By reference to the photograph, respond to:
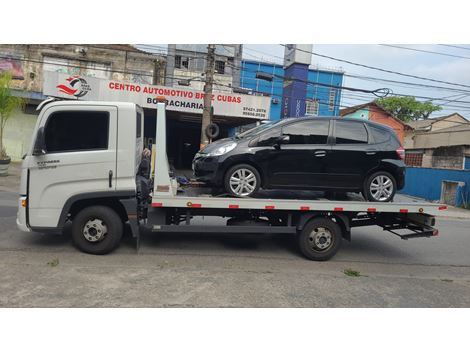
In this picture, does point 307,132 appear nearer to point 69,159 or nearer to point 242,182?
point 242,182

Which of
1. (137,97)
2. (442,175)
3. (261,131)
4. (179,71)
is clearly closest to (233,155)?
(261,131)

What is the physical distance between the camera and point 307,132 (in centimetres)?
600

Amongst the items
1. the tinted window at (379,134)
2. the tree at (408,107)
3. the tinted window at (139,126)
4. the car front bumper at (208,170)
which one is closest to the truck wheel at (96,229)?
the tinted window at (139,126)

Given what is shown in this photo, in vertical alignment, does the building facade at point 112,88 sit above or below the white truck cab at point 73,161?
above

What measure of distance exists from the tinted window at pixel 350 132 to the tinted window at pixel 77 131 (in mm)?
3659

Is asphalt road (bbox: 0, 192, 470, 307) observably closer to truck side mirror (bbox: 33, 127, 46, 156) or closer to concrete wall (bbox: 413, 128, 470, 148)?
truck side mirror (bbox: 33, 127, 46, 156)

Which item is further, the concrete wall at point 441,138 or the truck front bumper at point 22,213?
the concrete wall at point 441,138

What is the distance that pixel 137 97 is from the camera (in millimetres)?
18438

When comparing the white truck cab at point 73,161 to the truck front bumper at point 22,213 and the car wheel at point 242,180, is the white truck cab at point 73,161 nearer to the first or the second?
the truck front bumper at point 22,213

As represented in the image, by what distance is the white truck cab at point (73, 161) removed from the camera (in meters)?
5.39

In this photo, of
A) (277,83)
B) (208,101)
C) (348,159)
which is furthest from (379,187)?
(277,83)

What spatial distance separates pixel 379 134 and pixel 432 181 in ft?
52.4

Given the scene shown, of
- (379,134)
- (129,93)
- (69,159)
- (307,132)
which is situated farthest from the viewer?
(129,93)

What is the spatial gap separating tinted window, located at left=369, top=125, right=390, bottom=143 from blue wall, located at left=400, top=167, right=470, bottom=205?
14589mm
